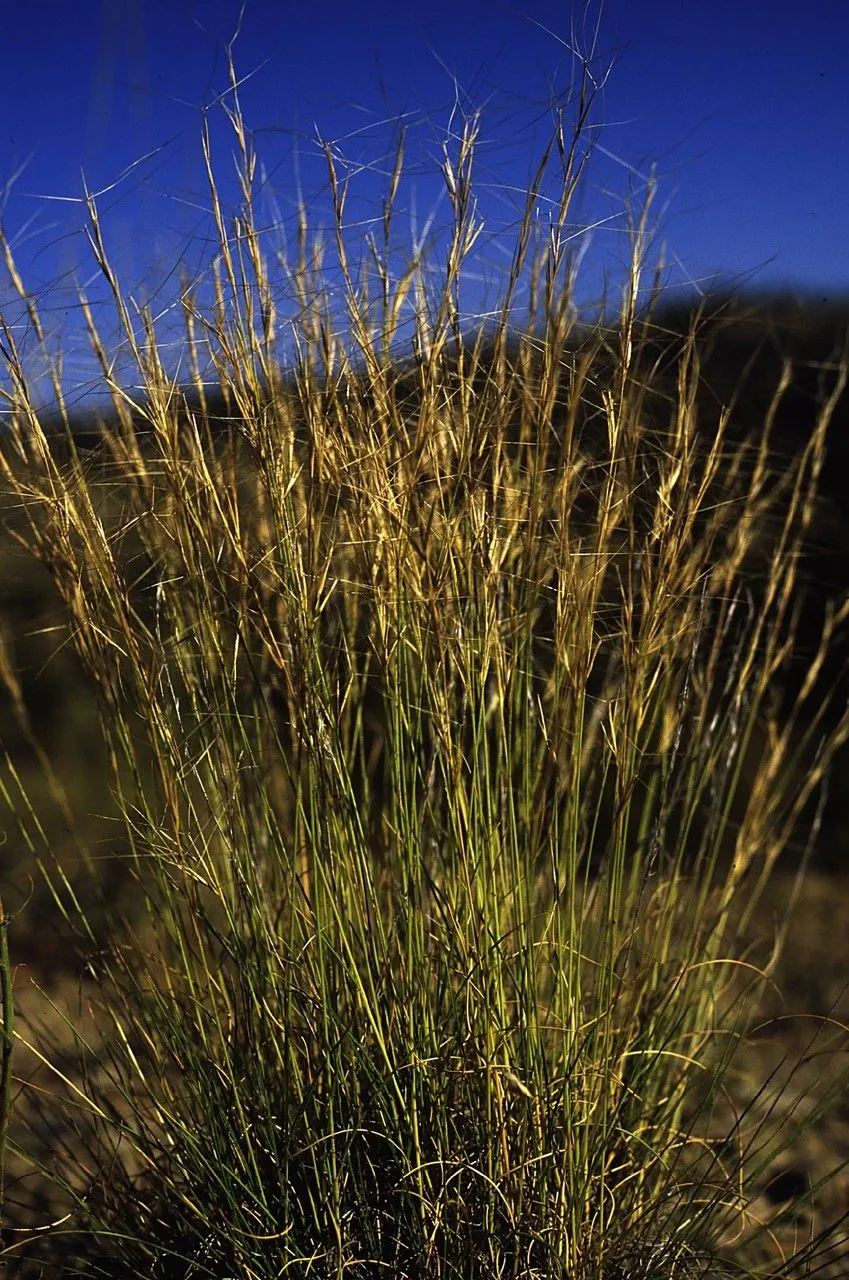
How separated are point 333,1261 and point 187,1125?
275 mm

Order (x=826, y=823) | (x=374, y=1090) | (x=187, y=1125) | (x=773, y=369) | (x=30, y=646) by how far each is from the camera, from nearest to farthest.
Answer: (x=374, y=1090) → (x=187, y=1125) → (x=773, y=369) → (x=826, y=823) → (x=30, y=646)

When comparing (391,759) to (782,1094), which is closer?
(391,759)

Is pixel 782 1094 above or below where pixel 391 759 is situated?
below

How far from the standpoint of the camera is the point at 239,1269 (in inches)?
50.1

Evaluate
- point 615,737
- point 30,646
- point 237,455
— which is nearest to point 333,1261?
point 615,737

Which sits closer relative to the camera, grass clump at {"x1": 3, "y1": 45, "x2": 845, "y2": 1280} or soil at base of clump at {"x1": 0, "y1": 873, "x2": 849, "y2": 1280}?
grass clump at {"x1": 3, "y1": 45, "x2": 845, "y2": 1280}

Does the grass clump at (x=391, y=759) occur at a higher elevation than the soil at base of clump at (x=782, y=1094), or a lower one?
higher

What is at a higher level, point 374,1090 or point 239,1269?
point 374,1090

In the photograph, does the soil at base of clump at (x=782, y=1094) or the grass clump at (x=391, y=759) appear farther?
the soil at base of clump at (x=782, y=1094)

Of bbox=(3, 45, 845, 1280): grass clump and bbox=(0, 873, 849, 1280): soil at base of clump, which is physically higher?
bbox=(3, 45, 845, 1280): grass clump

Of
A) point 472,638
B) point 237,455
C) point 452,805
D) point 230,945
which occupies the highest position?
point 237,455

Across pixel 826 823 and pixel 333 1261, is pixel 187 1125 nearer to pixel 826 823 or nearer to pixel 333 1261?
pixel 333 1261

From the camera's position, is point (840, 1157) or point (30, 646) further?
point (30, 646)

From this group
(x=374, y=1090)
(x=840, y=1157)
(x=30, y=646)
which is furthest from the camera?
(x=30, y=646)
